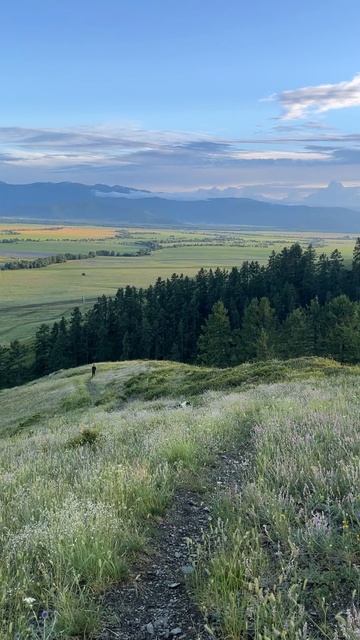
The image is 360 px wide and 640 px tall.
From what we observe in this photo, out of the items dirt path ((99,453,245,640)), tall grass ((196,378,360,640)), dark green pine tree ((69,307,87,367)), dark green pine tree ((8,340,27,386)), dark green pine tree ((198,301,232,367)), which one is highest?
tall grass ((196,378,360,640))

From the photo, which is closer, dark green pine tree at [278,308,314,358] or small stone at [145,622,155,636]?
small stone at [145,622,155,636]

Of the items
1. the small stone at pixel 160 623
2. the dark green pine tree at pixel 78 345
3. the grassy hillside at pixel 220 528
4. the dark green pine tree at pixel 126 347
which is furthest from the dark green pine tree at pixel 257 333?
the small stone at pixel 160 623

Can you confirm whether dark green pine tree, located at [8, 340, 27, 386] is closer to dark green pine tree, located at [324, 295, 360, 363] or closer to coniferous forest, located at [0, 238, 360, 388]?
coniferous forest, located at [0, 238, 360, 388]

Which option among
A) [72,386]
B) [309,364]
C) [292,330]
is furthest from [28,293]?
[309,364]

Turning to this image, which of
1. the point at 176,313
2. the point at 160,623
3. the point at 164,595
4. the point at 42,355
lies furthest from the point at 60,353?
the point at 160,623

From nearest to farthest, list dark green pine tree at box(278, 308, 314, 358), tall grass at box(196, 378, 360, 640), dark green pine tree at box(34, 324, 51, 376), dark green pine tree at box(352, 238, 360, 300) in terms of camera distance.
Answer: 1. tall grass at box(196, 378, 360, 640)
2. dark green pine tree at box(278, 308, 314, 358)
3. dark green pine tree at box(352, 238, 360, 300)
4. dark green pine tree at box(34, 324, 51, 376)

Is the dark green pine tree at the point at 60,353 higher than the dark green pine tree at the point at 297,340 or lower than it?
lower

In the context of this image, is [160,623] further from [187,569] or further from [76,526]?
[76,526]

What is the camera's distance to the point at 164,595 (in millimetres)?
4473

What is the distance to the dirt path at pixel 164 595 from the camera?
3980 millimetres

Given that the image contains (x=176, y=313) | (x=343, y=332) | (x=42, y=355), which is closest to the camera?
(x=343, y=332)

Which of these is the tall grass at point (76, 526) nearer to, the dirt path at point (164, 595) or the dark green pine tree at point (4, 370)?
the dirt path at point (164, 595)

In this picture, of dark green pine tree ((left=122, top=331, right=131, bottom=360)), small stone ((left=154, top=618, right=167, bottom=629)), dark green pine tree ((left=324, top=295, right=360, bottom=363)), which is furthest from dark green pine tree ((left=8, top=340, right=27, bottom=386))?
small stone ((left=154, top=618, right=167, bottom=629))

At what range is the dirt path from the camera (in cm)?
398
